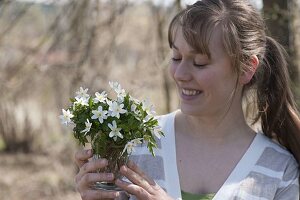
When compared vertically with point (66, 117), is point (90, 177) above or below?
below

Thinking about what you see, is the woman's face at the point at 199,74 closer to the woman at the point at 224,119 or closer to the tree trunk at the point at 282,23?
the woman at the point at 224,119

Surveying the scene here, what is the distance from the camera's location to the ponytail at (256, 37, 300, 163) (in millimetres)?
2713

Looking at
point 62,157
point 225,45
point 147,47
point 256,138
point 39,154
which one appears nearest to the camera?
point 225,45

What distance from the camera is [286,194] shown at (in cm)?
253

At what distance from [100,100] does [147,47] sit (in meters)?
4.91

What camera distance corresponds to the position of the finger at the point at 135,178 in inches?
86.3

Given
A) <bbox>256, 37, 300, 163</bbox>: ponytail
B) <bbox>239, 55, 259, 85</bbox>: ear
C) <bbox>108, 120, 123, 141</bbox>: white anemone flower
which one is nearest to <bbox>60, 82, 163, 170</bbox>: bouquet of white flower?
Result: <bbox>108, 120, 123, 141</bbox>: white anemone flower

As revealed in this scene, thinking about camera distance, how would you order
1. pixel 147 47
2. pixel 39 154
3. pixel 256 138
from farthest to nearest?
pixel 39 154 < pixel 147 47 < pixel 256 138

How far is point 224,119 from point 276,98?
28cm

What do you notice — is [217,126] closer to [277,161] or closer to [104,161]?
[277,161]

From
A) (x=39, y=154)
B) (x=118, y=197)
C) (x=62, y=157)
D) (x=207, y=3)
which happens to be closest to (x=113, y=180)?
(x=118, y=197)

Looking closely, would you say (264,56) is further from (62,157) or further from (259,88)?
(62,157)

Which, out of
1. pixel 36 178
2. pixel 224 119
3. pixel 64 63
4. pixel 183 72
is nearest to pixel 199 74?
pixel 183 72

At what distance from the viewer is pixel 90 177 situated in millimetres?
2219
